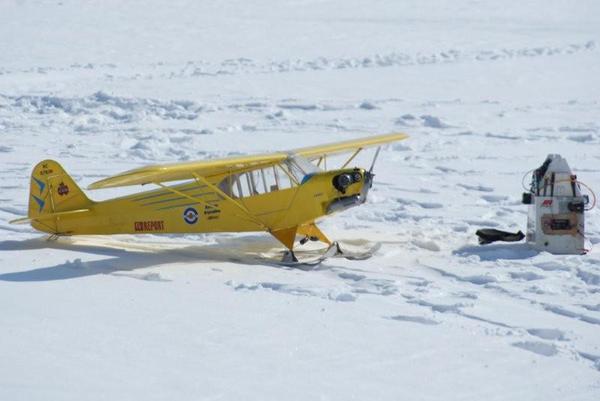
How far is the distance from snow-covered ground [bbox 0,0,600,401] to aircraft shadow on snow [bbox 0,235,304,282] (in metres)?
0.04

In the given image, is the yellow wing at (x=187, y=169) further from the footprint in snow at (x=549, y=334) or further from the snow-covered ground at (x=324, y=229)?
the footprint in snow at (x=549, y=334)

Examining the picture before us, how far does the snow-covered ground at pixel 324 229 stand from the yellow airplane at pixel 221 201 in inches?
13.7

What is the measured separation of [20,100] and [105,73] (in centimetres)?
431

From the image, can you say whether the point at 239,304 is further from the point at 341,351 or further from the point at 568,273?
the point at 568,273

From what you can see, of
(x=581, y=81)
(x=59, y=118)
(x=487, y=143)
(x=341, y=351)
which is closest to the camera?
(x=341, y=351)

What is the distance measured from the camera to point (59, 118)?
22500mm

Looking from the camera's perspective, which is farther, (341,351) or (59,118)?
(59,118)

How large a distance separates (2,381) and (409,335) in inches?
134

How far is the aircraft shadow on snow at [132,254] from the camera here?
10531 millimetres

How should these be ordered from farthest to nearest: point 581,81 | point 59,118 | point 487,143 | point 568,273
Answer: point 581,81
point 59,118
point 487,143
point 568,273

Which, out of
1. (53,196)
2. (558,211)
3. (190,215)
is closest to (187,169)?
(190,215)

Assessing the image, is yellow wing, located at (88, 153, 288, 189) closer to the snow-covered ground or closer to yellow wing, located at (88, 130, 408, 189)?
yellow wing, located at (88, 130, 408, 189)

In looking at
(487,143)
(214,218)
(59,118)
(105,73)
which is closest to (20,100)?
(59,118)

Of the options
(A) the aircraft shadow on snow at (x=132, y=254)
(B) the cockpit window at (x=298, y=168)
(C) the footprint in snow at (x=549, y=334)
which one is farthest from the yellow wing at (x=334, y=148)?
(C) the footprint in snow at (x=549, y=334)
